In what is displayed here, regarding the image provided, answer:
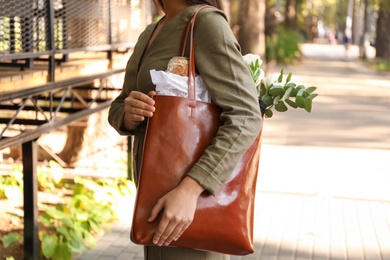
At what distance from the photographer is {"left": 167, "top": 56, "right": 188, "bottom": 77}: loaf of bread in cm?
202

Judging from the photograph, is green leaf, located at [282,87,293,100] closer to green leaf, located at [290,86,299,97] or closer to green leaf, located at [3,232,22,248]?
green leaf, located at [290,86,299,97]

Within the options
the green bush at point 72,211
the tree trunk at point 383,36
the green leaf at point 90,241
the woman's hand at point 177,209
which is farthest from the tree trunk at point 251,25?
the tree trunk at point 383,36

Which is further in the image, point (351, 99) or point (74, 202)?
point (351, 99)

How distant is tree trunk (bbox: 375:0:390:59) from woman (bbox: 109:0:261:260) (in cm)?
3340

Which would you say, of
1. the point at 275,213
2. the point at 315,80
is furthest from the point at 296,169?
the point at 315,80

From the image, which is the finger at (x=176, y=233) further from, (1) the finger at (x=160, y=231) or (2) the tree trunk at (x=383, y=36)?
(2) the tree trunk at (x=383, y=36)

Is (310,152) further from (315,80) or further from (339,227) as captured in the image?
(315,80)

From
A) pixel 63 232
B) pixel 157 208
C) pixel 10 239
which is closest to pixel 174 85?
pixel 157 208

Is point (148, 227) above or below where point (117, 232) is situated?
above

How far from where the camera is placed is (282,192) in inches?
303

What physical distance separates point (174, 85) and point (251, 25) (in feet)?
53.2

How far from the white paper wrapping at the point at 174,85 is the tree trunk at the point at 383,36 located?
33443 mm

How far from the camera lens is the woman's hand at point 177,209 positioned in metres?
1.93

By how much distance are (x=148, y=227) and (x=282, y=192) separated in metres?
5.84
